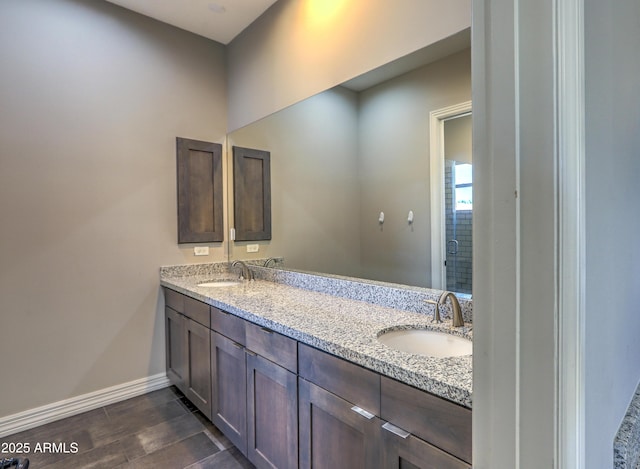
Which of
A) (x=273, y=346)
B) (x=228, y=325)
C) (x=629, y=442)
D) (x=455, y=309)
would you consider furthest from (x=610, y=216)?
(x=228, y=325)

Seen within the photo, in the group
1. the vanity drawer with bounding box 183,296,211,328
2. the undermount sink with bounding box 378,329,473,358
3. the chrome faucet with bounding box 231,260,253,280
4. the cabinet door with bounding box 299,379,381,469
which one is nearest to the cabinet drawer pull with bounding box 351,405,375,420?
the cabinet door with bounding box 299,379,381,469

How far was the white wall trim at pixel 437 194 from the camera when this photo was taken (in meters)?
1.62

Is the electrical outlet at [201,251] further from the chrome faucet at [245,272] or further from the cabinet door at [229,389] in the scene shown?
the cabinet door at [229,389]

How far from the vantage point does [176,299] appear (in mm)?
2498

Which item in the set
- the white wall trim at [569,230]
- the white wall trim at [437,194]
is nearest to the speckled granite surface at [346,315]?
the white wall trim at [437,194]

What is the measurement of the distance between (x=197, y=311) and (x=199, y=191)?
3.74 ft

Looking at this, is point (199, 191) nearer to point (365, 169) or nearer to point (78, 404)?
point (365, 169)

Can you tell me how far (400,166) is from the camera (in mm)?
1846

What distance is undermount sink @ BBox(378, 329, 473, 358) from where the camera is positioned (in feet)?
4.33

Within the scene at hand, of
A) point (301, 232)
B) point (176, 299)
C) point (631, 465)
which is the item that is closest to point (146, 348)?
point (176, 299)

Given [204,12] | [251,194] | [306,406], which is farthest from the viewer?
[251,194]

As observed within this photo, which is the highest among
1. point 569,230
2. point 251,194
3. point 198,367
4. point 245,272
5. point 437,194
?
point 251,194

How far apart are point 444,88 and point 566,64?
1.33 m

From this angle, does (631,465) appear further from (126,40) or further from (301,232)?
(126,40)
